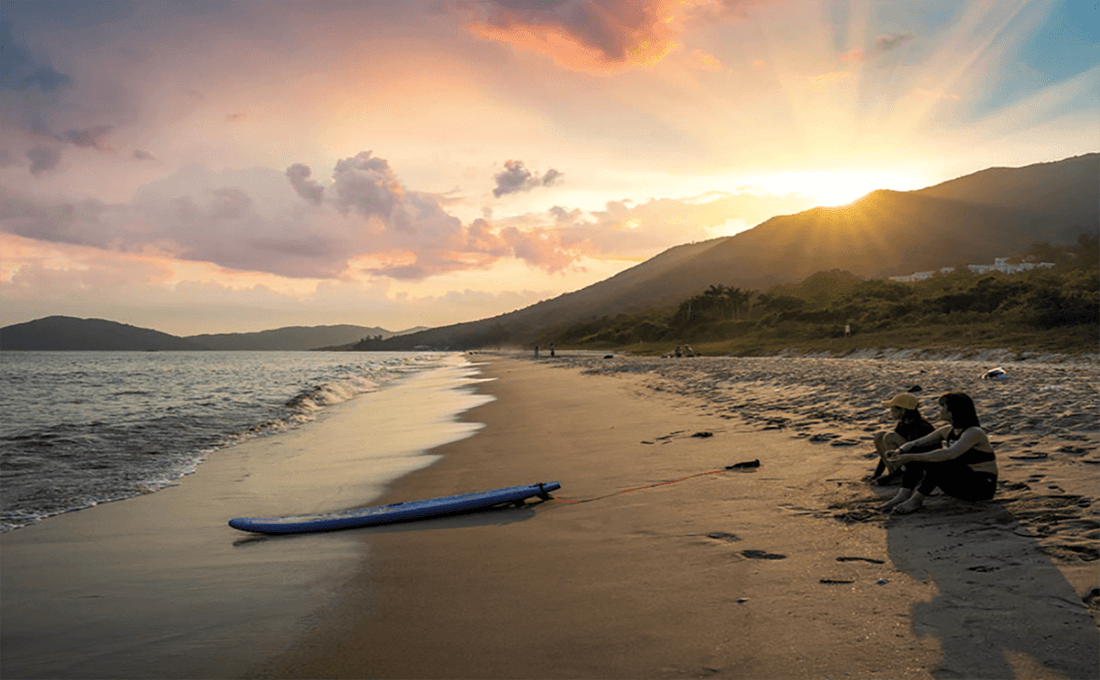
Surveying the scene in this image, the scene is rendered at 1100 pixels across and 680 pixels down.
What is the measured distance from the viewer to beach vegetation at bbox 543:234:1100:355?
3047 centimetres

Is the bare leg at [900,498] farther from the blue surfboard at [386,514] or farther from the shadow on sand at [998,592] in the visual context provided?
the blue surfboard at [386,514]

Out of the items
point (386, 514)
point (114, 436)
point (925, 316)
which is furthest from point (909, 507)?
point (925, 316)

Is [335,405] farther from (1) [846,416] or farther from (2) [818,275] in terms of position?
(2) [818,275]

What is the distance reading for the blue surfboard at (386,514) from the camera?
304 inches

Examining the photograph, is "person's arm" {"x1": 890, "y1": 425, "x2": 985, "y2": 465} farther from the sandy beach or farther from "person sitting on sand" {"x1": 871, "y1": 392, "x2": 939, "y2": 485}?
"person sitting on sand" {"x1": 871, "y1": 392, "x2": 939, "y2": 485}

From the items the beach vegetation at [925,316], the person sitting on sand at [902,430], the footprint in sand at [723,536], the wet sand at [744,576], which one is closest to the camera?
the wet sand at [744,576]

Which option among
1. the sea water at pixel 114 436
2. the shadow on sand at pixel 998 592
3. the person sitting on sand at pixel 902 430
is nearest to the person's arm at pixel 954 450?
the shadow on sand at pixel 998 592

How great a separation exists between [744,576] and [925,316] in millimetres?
49511

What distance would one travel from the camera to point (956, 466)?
635 centimetres

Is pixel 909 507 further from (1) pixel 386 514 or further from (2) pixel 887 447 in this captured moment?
(1) pixel 386 514

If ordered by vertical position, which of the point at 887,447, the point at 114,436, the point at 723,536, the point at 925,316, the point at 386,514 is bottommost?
the point at 114,436

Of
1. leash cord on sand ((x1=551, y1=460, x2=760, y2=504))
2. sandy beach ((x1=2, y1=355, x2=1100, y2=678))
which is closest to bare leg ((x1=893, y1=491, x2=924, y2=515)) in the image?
sandy beach ((x1=2, y1=355, x2=1100, y2=678))

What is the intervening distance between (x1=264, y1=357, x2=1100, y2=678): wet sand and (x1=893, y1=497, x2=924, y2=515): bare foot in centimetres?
11

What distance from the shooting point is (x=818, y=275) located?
10994 centimetres
